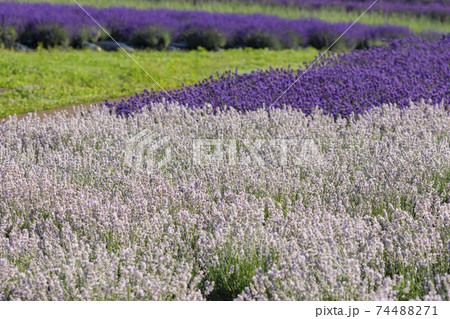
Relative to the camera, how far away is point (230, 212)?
3357mm

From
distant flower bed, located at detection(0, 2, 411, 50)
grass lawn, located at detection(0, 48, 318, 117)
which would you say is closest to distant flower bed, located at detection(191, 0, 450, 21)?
distant flower bed, located at detection(0, 2, 411, 50)

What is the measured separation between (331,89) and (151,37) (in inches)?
273

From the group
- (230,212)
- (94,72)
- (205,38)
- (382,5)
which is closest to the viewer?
(230,212)

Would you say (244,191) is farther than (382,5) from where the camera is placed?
No

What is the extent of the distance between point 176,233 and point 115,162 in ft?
4.71

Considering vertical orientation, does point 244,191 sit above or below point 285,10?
below

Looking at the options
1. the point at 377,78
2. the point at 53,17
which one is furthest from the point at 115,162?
the point at 53,17

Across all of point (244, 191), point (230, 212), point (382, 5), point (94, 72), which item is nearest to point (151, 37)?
point (94, 72)

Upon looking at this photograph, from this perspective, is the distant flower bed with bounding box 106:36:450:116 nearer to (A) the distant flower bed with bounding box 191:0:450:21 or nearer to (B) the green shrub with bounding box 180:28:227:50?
(B) the green shrub with bounding box 180:28:227:50

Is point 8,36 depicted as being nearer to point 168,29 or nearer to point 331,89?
point 168,29

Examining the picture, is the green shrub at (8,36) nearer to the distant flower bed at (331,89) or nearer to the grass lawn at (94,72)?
the grass lawn at (94,72)

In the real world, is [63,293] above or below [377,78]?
below

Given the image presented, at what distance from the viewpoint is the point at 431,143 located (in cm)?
451

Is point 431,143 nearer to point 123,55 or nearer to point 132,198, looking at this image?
point 132,198
